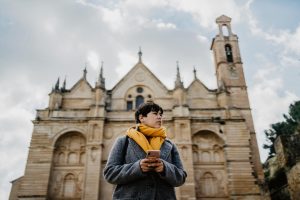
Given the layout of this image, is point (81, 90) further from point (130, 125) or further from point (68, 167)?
point (68, 167)

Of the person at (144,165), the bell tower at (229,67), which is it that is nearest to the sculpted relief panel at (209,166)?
the bell tower at (229,67)

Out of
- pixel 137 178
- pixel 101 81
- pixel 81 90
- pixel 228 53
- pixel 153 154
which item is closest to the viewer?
pixel 153 154

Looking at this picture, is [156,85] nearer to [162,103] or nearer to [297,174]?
[162,103]

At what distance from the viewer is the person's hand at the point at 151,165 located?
2857 mm

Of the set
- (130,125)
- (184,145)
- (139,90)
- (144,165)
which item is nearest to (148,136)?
(144,165)

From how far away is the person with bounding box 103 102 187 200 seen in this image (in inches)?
115

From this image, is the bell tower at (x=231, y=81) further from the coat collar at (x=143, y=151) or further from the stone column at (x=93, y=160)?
the coat collar at (x=143, y=151)

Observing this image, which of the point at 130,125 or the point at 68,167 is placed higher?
the point at 130,125

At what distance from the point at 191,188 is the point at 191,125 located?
4.76 meters

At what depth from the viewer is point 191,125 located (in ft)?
72.4

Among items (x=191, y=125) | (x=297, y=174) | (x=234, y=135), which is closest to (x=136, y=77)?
(x=191, y=125)

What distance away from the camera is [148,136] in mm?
3256

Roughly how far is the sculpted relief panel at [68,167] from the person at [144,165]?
60.2 ft

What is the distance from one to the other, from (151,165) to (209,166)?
758 inches
